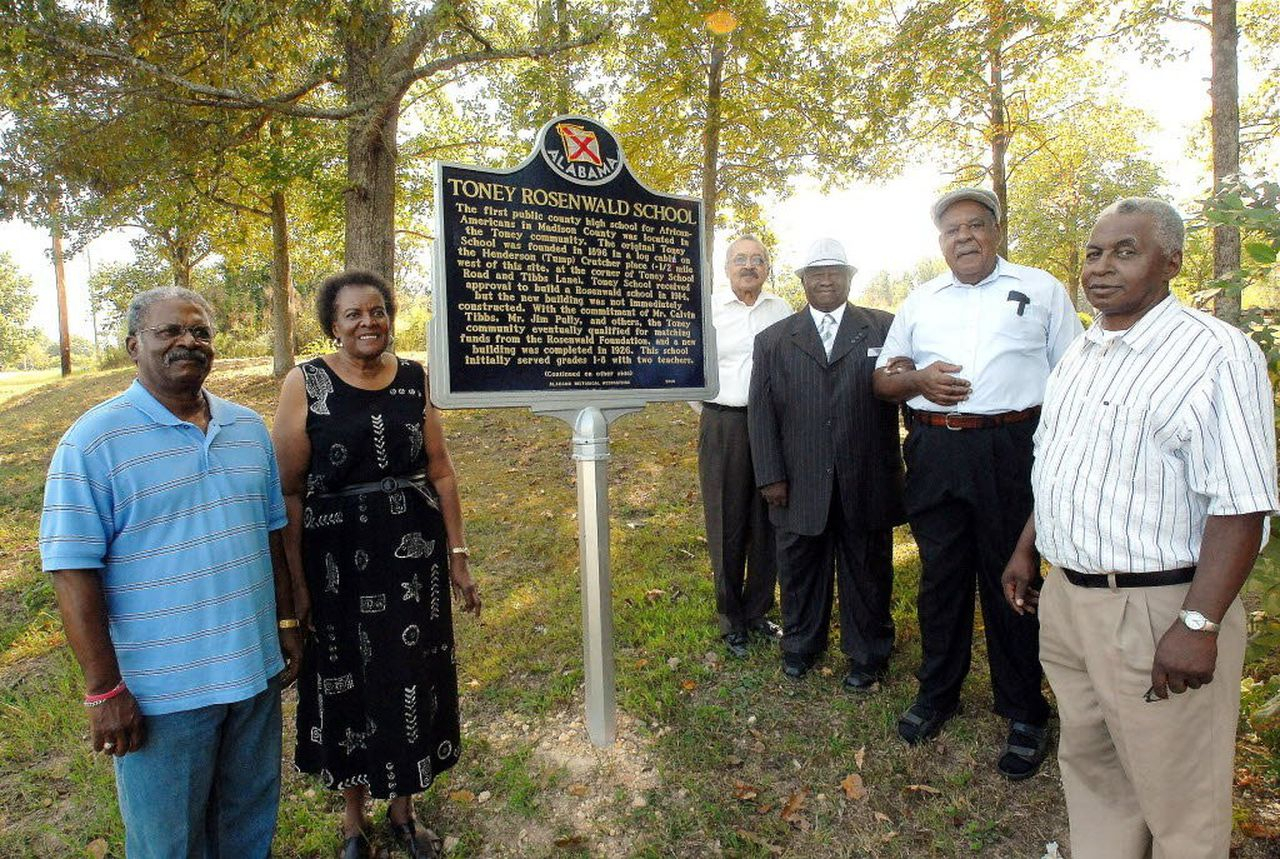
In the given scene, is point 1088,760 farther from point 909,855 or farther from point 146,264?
point 146,264

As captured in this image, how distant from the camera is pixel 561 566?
5.77 meters

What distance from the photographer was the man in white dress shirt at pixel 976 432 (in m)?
3.17

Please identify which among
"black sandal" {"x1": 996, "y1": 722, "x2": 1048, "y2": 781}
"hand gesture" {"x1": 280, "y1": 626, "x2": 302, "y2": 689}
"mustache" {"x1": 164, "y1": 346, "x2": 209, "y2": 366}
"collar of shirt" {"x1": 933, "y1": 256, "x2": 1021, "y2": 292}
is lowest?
"black sandal" {"x1": 996, "y1": 722, "x2": 1048, "y2": 781}

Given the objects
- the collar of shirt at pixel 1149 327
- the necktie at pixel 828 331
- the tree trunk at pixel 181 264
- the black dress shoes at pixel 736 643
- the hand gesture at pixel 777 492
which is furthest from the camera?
the tree trunk at pixel 181 264

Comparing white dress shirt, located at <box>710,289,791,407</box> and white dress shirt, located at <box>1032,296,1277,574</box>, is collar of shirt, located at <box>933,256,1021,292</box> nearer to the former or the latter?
white dress shirt, located at <box>1032,296,1277,574</box>

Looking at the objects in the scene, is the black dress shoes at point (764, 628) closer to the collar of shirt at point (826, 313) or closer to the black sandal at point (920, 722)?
the black sandal at point (920, 722)

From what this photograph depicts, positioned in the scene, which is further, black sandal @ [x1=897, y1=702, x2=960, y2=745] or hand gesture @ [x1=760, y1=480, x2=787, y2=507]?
hand gesture @ [x1=760, y1=480, x2=787, y2=507]

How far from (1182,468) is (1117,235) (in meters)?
0.69

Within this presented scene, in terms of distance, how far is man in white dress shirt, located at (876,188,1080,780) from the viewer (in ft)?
10.4

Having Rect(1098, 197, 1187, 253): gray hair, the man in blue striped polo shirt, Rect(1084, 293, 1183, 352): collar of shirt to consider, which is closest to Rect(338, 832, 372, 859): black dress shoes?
the man in blue striped polo shirt

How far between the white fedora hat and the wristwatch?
7.55ft

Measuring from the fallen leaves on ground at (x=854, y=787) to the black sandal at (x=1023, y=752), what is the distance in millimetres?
608

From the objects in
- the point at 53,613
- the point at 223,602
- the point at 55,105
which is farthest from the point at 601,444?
the point at 55,105

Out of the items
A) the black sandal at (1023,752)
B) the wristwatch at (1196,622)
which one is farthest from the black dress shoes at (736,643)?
the wristwatch at (1196,622)
